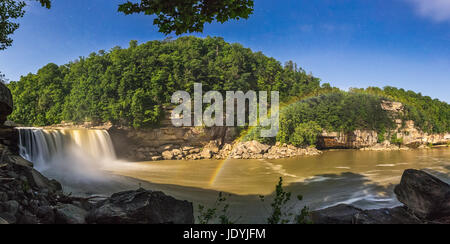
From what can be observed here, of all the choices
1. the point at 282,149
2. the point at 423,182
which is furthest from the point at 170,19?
the point at 282,149

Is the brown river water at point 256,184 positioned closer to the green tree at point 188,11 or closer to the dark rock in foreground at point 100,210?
the dark rock in foreground at point 100,210

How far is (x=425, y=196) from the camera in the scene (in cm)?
598

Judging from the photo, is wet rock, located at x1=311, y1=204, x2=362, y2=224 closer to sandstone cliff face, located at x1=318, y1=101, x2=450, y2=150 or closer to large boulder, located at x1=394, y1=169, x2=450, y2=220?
large boulder, located at x1=394, y1=169, x2=450, y2=220

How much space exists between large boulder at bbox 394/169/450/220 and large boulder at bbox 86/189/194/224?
557 cm

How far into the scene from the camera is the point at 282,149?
30.7m

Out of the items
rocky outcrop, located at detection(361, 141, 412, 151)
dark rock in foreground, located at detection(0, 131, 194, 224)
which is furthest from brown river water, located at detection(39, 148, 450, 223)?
rocky outcrop, located at detection(361, 141, 412, 151)

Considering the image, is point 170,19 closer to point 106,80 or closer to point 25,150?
point 25,150

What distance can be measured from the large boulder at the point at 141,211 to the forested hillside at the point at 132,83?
2554 centimetres

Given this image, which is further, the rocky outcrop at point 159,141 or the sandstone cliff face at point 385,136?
the sandstone cliff face at point 385,136

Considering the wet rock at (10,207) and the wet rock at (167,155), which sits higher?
the wet rock at (10,207)

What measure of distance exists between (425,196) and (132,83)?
30.4m

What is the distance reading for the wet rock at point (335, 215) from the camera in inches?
199

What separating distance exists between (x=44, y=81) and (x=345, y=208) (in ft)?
167

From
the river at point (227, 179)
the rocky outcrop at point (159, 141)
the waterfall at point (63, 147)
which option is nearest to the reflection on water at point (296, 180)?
the river at point (227, 179)
